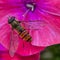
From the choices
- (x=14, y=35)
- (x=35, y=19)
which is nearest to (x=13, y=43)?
(x=14, y=35)

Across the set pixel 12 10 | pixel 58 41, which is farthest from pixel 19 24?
pixel 58 41

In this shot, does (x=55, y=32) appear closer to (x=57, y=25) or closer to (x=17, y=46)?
(x=57, y=25)

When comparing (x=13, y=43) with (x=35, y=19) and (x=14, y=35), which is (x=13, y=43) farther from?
(x=35, y=19)

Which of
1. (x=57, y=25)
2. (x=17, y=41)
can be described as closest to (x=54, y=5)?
(x=57, y=25)

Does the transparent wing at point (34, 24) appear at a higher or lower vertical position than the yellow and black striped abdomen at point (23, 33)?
higher

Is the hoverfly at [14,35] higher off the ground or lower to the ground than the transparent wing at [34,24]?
lower

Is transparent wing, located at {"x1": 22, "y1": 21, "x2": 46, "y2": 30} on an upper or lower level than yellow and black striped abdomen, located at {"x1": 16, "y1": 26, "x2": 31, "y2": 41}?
upper

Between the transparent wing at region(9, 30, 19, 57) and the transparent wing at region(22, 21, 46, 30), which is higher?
the transparent wing at region(22, 21, 46, 30)

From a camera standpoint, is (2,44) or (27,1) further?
(27,1)

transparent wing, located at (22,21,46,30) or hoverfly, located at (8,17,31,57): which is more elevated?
transparent wing, located at (22,21,46,30)

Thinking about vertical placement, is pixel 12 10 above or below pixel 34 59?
above
